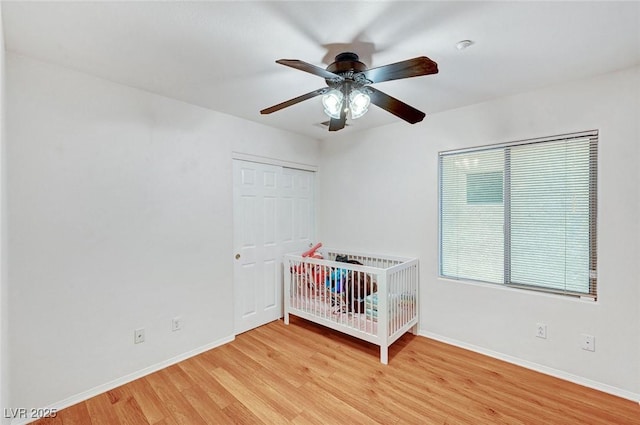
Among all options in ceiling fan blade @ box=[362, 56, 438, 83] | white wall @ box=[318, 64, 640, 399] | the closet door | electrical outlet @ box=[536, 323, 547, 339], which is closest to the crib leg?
white wall @ box=[318, 64, 640, 399]

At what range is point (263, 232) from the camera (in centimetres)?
335

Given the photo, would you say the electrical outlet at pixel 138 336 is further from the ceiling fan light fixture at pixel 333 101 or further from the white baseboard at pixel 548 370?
the white baseboard at pixel 548 370

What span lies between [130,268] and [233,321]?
1.19 m

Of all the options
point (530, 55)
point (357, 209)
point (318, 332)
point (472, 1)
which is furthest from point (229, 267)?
point (530, 55)

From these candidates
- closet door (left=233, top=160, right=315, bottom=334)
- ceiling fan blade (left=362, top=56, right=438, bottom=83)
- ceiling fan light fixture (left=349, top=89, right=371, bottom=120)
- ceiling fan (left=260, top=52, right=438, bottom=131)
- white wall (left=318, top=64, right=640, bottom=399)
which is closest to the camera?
ceiling fan blade (left=362, top=56, right=438, bottom=83)

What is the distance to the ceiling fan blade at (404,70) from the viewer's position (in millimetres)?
1344

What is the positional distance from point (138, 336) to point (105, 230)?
0.92 m

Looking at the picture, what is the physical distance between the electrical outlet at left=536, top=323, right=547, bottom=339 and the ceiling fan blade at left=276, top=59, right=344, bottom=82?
2570 millimetres

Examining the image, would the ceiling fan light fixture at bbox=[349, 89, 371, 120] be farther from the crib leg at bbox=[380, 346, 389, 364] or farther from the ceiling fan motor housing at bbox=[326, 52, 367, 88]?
the crib leg at bbox=[380, 346, 389, 364]

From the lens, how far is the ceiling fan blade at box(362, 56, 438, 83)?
4.41 feet

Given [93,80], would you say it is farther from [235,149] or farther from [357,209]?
[357,209]

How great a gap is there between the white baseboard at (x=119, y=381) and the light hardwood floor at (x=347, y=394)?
0.05m

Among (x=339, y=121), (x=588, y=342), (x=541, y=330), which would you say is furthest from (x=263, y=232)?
(x=588, y=342)

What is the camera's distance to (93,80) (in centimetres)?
210
